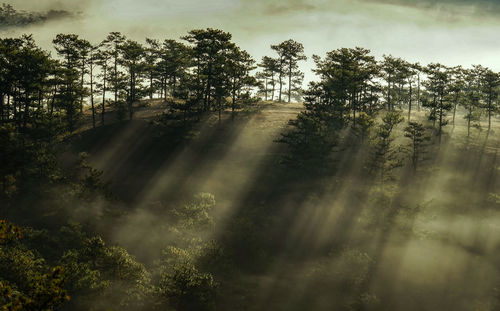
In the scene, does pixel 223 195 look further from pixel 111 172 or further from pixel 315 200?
pixel 111 172

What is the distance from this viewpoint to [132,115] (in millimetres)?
67375

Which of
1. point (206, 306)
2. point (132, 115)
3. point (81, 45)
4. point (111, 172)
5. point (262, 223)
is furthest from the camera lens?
point (132, 115)

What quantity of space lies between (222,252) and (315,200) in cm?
1689

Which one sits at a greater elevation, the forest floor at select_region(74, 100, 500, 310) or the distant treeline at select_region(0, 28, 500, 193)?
the distant treeline at select_region(0, 28, 500, 193)

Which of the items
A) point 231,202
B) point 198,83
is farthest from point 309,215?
→ point 198,83

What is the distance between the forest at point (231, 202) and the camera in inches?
1050

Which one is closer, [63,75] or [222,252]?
[222,252]

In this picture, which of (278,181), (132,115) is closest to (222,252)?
(278,181)

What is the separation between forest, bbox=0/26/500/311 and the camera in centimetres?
2667

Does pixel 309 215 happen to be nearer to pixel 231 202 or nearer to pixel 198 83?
pixel 231 202

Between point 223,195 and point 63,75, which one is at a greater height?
point 63,75

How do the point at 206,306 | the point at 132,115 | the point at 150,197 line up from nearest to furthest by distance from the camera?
the point at 206,306 < the point at 150,197 < the point at 132,115

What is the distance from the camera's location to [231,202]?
145 ft

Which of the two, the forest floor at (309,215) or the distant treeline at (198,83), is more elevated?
the distant treeline at (198,83)
